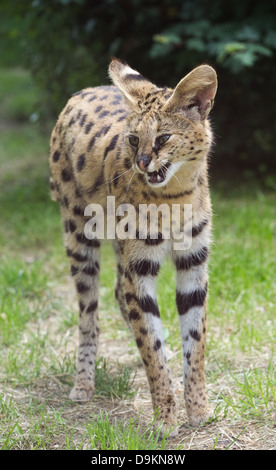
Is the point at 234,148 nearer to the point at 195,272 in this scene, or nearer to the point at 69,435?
the point at 195,272

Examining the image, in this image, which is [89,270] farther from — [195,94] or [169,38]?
[169,38]

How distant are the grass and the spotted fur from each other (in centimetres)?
22

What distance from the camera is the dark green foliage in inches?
298

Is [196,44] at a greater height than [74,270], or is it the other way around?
[196,44]

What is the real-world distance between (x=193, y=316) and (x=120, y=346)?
121cm

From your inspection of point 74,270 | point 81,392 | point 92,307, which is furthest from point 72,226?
point 81,392

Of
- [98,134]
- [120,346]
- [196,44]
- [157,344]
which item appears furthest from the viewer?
[196,44]

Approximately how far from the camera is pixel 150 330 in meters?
3.79

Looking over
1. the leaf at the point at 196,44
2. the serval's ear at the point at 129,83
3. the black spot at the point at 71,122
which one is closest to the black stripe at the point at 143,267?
the serval's ear at the point at 129,83

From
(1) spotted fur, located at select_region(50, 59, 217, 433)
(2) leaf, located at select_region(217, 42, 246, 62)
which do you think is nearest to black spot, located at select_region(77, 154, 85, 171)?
(1) spotted fur, located at select_region(50, 59, 217, 433)

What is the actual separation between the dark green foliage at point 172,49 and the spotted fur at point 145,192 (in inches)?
131

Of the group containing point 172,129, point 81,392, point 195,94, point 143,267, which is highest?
point 195,94

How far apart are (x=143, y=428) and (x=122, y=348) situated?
1225 mm

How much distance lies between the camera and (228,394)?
160 inches
